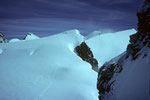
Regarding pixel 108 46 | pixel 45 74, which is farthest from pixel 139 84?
pixel 108 46

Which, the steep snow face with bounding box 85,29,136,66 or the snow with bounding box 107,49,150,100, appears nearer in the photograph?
the snow with bounding box 107,49,150,100

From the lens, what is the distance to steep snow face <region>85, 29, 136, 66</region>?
162 feet

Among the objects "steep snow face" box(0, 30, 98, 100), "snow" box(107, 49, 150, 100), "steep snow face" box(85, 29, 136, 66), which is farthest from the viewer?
"steep snow face" box(85, 29, 136, 66)

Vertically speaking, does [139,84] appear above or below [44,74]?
below

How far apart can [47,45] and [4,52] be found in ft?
20.9

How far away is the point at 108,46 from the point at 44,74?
4784cm

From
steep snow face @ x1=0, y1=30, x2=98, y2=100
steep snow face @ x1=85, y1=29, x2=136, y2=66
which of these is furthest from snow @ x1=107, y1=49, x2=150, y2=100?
steep snow face @ x1=85, y1=29, x2=136, y2=66

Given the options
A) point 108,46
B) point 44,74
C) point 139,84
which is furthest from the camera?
point 108,46

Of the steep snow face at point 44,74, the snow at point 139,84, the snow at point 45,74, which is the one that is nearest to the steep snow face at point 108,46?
the snow at point 45,74

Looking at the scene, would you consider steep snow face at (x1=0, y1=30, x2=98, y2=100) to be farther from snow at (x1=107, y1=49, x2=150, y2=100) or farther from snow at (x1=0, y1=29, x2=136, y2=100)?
snow at (x1=107, y1=49, x2=150, y2=100)

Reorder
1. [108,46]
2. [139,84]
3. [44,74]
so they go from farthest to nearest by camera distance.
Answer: [108,46], [44,74], [139,84]

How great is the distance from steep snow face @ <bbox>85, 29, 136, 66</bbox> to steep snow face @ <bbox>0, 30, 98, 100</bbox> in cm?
3245

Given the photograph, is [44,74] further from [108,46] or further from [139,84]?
[108,46]

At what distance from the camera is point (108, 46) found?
55469 millimetres
